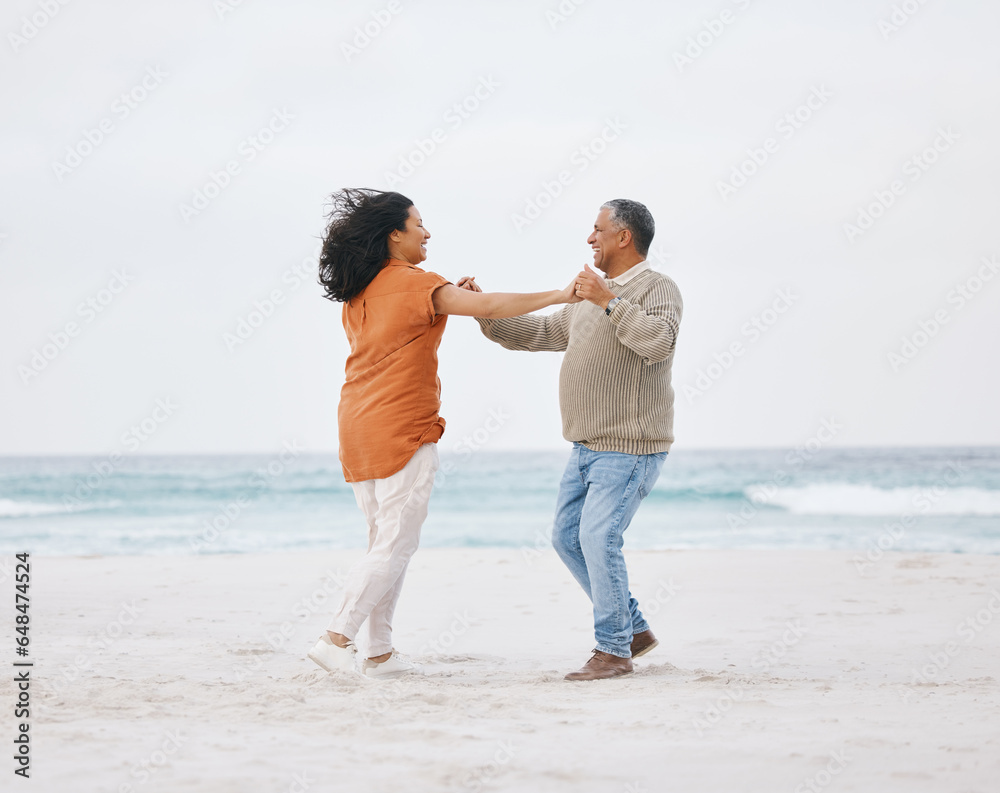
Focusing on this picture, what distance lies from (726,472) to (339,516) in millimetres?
12905

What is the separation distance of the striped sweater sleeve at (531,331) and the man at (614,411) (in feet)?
0.66

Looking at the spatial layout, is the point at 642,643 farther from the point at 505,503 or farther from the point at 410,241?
the point at 505,503

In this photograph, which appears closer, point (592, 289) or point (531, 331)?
point (592, 289)

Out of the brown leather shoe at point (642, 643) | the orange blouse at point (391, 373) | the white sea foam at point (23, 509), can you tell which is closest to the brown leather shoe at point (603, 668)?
the brown leather shoe at point (642, 643)

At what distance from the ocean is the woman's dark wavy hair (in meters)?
5.50

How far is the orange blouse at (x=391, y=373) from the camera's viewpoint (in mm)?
3680

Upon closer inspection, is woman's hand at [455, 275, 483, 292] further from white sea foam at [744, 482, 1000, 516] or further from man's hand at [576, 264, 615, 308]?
white sea foam at [744, 482, 1000, 516]

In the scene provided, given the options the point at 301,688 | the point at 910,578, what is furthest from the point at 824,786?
the point at 910,578

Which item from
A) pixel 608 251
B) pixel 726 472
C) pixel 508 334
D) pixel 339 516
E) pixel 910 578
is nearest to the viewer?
pixel 608 251

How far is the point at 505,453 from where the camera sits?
35.5m

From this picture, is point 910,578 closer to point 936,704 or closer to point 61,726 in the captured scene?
point 936,704

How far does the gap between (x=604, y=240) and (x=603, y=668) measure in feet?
5.89

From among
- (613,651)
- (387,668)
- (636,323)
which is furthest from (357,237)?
(613,651)

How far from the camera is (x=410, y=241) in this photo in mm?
3861
